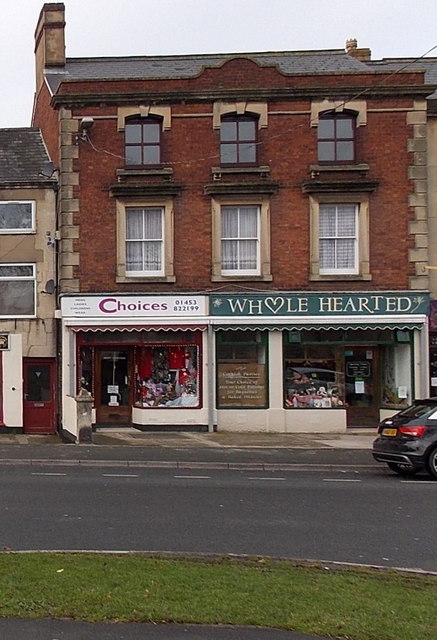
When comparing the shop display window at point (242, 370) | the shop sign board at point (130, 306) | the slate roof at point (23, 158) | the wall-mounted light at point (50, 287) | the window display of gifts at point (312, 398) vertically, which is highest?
the slate roof at point (23, 158)

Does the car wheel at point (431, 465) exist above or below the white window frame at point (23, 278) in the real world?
below

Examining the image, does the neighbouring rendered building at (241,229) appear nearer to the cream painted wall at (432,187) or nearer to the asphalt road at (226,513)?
the cream painted wall at (432,187)

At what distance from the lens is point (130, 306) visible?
70.1 ft

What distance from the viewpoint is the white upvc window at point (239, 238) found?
21844mm

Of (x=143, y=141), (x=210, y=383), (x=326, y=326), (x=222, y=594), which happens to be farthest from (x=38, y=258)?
(x=222, y=594)

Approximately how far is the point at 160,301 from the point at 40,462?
675cm

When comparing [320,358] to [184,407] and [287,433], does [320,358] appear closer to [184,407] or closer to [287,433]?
[287,433]

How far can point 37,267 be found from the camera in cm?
2230

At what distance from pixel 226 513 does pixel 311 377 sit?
39.6 ft

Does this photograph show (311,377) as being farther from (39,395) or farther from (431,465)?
(39,395)

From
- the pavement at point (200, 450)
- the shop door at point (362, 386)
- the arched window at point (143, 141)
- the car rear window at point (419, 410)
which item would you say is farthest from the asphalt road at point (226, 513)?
the arched window at point (143, 141)

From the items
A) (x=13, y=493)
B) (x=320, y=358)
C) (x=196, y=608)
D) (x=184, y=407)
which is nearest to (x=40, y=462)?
(x=13, y=493)

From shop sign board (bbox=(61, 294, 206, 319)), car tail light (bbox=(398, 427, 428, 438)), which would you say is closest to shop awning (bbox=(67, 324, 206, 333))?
shop sign board (bbox=(61, 294, 206, 319))

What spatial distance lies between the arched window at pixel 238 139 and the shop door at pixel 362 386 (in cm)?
649
